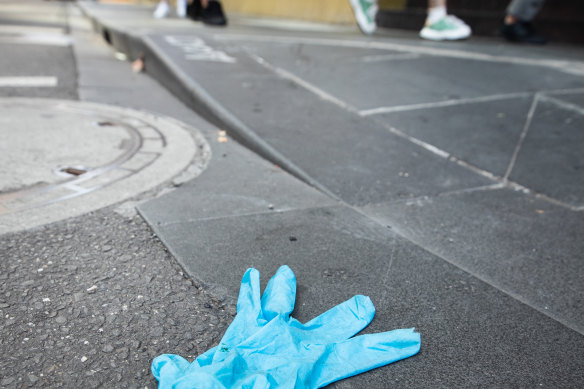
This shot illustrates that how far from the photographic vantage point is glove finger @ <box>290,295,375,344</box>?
169cm

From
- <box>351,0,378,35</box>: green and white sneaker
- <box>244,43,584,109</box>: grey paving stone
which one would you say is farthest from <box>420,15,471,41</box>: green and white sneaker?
<box>244,43,584,109</box>: grey paving stone

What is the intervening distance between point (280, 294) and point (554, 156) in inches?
103

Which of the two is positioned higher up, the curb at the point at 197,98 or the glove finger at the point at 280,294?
the curb at the point at 197,98

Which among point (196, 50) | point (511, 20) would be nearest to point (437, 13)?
point (511, 20)

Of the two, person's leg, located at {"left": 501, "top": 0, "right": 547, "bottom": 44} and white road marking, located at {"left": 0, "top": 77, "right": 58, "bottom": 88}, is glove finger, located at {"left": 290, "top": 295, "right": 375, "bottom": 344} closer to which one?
white road marking, located at {"left": 0, "top": 77, "right": 58, "bottom": 88}

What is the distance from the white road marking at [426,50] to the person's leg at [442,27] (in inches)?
28.3

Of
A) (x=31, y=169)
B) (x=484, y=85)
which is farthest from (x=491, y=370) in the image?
(x=484, y=85)

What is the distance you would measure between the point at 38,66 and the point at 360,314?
18.9ft

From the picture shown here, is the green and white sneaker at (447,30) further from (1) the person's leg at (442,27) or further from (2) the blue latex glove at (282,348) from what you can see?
(2) the blue latex glove at (282,348)

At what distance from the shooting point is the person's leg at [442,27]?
23.5 feet

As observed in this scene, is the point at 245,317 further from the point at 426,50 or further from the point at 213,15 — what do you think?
the point at 213,15

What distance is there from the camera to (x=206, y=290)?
1897mm

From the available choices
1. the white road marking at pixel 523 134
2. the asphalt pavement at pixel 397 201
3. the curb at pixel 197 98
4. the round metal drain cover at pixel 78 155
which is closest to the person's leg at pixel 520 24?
the asphalt pavement at pixel 397 201

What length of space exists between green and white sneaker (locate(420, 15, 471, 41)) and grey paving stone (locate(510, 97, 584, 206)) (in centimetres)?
335
